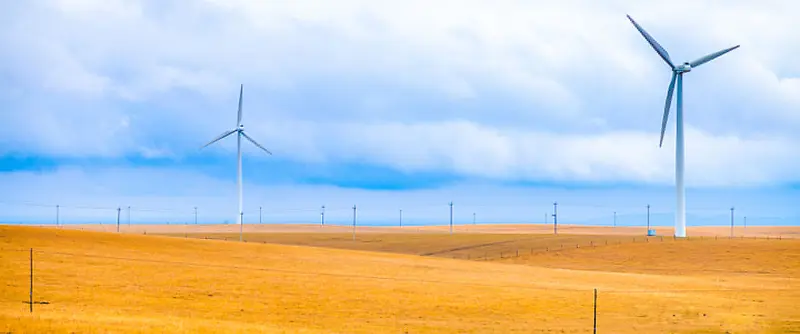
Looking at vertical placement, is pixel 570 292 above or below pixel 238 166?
below

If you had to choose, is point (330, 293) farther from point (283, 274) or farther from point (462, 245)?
point (462, 245)

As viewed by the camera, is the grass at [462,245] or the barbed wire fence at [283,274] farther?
the grass at [462,245]

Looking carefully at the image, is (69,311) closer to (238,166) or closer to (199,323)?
(199,323)

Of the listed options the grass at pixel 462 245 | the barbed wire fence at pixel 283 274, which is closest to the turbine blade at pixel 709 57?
the grass at pixel 462 245

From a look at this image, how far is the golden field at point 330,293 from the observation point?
40.0m

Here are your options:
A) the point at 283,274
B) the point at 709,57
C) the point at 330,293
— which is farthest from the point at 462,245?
the point at 330,293

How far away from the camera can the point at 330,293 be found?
168 feet

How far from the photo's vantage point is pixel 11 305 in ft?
125

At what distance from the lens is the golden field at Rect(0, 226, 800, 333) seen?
40.0 metres

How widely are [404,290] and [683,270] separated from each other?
141ft

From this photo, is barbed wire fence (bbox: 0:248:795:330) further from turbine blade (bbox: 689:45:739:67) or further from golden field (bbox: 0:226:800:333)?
turbine blade (bbox: 689:45:739:67)

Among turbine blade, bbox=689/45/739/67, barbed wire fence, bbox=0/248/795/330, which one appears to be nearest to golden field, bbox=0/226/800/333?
barbed wire fence, bbox=0/248/795/330

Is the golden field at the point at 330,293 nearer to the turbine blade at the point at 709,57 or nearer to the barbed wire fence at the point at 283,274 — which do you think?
the barbed wire fence at the point at 283,274

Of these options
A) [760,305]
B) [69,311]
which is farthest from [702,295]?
[69,311]
